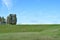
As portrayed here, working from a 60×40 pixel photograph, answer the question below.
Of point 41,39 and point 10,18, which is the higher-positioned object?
point 10,18

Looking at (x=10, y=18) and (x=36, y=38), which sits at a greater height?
(x=10, y=18)

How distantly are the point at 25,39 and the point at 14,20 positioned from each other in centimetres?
2254

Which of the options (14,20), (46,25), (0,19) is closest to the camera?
(46,25)

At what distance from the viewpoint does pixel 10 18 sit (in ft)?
130

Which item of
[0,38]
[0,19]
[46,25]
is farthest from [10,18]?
[0,38]

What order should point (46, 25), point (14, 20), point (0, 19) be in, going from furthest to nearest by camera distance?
point (0, 19)
point (14, 20)
point (46, 25)

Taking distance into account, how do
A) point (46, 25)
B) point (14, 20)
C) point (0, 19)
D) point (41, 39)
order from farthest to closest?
point (0, 19), point (14, 20), point (46, 25), point (41, 39)

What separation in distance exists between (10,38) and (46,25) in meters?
15.9

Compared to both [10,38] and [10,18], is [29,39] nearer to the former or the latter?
[10,38]

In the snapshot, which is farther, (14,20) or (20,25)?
(14,20)

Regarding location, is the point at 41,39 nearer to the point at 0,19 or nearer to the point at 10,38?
the point at 10,38

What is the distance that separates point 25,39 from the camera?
16.7m

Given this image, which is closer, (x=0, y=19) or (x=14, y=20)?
(x=14, y=20)

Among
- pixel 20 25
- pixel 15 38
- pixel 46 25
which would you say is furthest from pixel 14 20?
pixel 15 38
